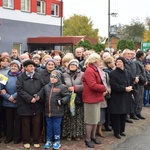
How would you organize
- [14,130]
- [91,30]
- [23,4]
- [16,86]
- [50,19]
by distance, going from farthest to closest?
[91,30], [50,19], [23,4], [14,130], [16,86]

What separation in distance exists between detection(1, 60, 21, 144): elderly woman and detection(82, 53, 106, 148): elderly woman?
55.0 inches

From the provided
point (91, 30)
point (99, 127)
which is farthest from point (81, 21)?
point (99, 127)

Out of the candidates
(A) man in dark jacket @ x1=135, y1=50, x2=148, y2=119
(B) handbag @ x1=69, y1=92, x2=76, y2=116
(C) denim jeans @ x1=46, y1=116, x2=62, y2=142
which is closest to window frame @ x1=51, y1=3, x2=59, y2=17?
(A) man in dark jacket @ x1=135, y1=50, x2=148, y2=119

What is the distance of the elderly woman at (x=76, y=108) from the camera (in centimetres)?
626

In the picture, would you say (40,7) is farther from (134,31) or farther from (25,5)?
(134,31)

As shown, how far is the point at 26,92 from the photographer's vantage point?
231 inches

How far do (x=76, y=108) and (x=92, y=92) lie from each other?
0.66 metres

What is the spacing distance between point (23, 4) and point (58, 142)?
79.2 feet

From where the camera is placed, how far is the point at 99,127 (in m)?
7.01

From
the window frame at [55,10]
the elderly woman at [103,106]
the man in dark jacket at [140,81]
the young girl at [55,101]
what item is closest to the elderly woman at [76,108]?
the young girl at [55,101]

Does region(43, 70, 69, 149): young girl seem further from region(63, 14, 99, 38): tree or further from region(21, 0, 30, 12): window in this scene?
region(63, 14, 99, 38): tree

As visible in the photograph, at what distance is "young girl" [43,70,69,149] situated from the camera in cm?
588

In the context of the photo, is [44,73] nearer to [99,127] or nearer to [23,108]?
[23,108]

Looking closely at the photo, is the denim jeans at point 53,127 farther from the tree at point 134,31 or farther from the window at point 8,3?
the tree at point 134,31
